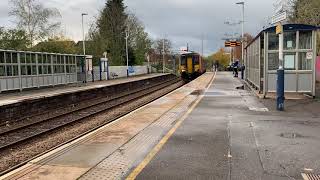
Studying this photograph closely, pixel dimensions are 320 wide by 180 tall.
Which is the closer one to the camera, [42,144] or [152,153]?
[152,153]

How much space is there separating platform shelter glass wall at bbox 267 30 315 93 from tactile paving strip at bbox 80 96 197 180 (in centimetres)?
830

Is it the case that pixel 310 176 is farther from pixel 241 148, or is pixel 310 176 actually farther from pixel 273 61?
pixel 273 61

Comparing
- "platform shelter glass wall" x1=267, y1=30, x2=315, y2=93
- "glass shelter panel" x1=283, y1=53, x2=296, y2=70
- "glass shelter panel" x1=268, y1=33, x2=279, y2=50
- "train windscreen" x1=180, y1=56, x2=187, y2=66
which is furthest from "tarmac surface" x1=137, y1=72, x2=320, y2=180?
"train windscreen" x1=180, y1=56, x2=187, y2=66

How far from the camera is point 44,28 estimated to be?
2152 inches

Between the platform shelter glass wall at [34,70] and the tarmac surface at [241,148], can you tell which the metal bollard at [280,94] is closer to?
the tarmac surface at [241,148]

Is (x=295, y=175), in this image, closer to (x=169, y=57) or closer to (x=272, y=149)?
(x=272, y=149)

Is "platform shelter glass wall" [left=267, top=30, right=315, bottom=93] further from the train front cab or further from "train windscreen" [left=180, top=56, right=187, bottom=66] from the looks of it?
"train windscreen" [left=180, top=56, right=187, bottom=66]

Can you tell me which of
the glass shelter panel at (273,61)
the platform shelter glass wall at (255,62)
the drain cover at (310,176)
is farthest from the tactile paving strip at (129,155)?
the platform shelter glass wall at (255,62)

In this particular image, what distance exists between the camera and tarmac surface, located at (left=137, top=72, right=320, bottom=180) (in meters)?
6.55

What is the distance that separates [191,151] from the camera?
7.97m

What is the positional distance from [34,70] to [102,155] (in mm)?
24493

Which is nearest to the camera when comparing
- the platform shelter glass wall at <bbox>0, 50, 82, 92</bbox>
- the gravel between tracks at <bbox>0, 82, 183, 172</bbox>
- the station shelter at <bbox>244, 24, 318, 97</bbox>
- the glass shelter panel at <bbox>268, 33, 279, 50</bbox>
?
the gravel between tracks at <bbox>0, 82, 183, 172</bbox>

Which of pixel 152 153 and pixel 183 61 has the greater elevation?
pixel 183 61

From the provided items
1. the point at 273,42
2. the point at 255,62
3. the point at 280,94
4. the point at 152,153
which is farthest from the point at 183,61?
the point at 152,153
